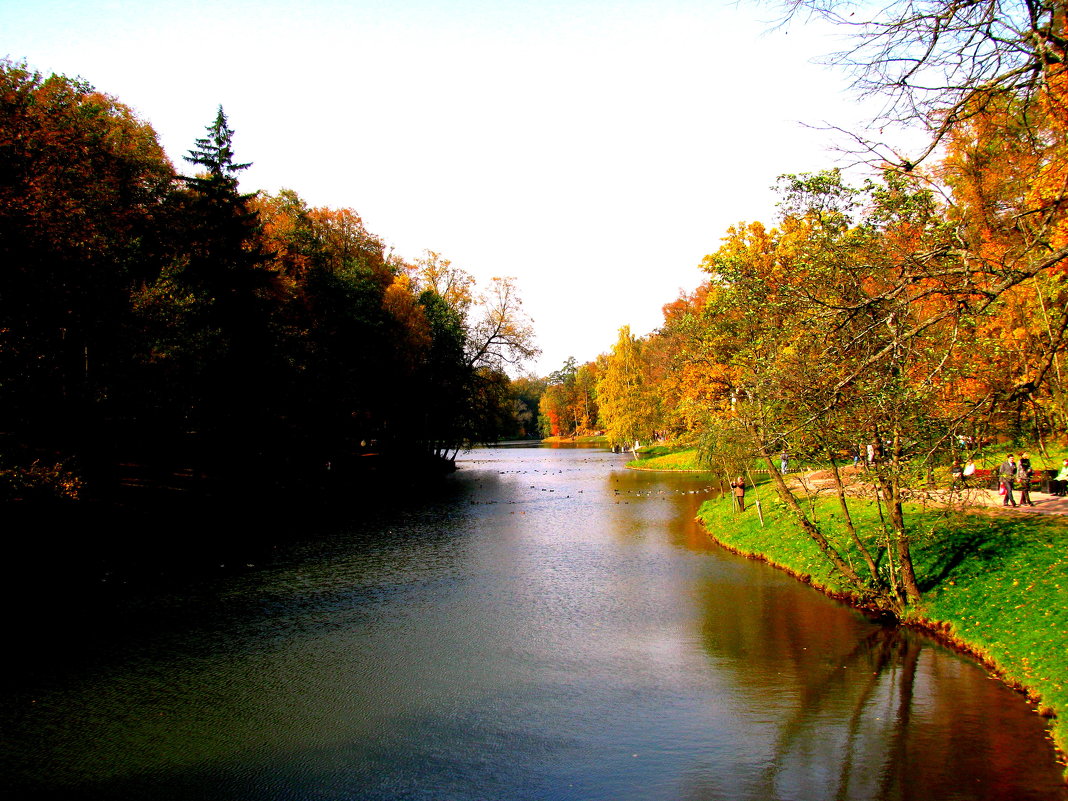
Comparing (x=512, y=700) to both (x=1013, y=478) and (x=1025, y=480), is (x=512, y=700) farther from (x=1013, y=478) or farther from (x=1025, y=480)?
(x=1025, y=480)

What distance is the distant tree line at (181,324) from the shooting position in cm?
2055

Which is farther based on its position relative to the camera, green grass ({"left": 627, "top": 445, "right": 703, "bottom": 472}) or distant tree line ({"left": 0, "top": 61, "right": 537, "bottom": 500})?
green grass ({"left": 627, "top": 445, "right": 703, "bottom": 472})

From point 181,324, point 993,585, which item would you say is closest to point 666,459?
point 181,324

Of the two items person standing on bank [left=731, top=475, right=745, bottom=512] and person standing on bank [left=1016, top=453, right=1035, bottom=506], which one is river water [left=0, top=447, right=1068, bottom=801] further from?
person standing on bank [left=1016, top=453, right=1035, bottom=506]

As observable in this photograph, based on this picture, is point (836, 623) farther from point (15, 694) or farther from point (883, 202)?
point (15, 694)

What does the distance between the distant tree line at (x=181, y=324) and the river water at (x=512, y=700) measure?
882 cm

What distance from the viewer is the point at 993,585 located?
13.7 meters

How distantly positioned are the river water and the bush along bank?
45 centimetres

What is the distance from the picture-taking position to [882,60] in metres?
5.93

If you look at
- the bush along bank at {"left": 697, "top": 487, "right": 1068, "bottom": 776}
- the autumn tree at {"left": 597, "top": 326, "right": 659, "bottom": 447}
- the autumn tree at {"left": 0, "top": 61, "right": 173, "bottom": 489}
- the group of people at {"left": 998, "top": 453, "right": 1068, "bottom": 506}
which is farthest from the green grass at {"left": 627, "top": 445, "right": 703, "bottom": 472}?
the autumn tree at {"left": 0, "top": 61, "right": 173, "bottom": 489}

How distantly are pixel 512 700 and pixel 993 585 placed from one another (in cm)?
1010

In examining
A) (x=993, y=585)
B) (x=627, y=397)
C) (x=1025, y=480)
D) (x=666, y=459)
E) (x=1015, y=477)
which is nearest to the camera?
(x=993, y=585)

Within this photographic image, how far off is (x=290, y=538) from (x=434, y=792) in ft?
66.3

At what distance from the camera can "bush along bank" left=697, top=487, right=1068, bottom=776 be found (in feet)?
35.1
